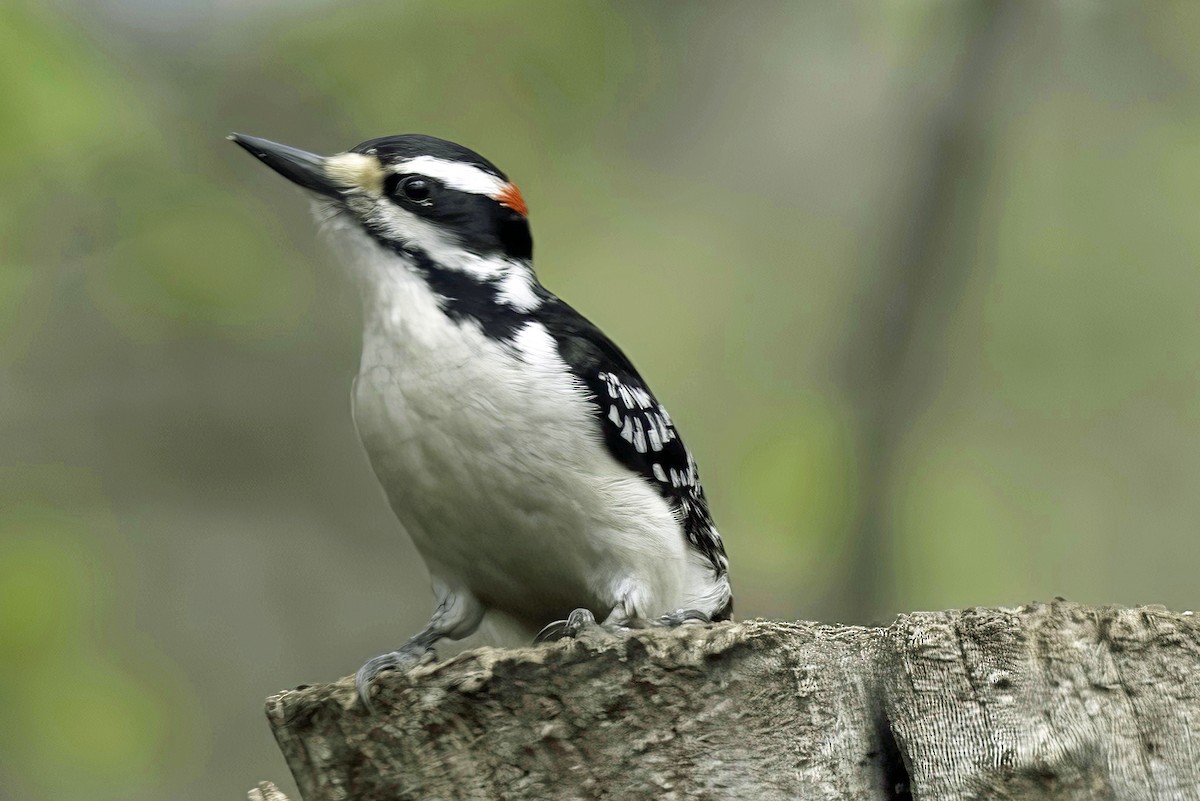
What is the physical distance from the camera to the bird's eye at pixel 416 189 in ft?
12.5

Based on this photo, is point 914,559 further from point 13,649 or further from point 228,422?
point 13,649

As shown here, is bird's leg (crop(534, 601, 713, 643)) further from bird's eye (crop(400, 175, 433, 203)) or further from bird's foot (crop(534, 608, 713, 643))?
bird's eye (crop(400, 175, 433, 203))

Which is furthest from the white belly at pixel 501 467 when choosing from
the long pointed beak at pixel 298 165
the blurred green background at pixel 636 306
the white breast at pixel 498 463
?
the blurred green background at pixel 636 306

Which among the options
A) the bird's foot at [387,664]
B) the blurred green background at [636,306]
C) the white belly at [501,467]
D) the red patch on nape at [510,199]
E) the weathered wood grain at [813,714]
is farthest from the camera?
the blurred green background at [636,306]

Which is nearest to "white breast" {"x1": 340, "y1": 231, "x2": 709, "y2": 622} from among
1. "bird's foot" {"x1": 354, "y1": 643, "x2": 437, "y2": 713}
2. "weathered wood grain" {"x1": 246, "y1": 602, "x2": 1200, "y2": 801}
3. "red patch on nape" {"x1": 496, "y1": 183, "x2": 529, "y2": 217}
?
"bird's foot" {"x1": 354, "y1": 643, "x2": 437, "y2": 713}

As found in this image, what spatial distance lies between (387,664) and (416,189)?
1368 millimetres

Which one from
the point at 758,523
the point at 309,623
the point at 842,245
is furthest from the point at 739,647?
the point at 842,245

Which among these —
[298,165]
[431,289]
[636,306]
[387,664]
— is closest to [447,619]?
[387,664]

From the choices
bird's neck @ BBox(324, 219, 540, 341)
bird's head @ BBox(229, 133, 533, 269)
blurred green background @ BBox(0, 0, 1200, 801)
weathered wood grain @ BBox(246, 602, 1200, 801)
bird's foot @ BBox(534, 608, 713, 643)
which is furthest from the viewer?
blurred green background @ BBox(0, 0, 1200, 801)

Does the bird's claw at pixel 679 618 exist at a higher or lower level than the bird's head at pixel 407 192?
lower

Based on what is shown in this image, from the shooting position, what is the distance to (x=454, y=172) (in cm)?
384

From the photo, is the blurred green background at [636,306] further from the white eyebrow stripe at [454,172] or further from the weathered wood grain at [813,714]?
the weathered wood grain at [813,714]

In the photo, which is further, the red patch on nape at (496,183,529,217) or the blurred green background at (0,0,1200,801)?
the blurred green background at (0,0,1200,801)

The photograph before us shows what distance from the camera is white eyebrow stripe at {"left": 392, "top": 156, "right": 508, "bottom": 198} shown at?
382 cm
